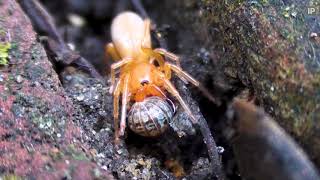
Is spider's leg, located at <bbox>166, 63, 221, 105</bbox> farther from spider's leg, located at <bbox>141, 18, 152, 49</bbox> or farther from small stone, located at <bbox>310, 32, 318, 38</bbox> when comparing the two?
small stone, located at <bbox>310, 32, 318, 38</bbox>

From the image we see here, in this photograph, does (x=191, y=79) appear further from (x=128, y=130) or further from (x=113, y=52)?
(x=113, y=52)

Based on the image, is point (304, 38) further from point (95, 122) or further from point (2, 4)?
point (2, 4)

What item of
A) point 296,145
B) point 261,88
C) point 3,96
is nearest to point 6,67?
point 3,96

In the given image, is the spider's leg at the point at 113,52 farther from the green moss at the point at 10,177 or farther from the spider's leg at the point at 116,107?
the green moss at the point at 10,177

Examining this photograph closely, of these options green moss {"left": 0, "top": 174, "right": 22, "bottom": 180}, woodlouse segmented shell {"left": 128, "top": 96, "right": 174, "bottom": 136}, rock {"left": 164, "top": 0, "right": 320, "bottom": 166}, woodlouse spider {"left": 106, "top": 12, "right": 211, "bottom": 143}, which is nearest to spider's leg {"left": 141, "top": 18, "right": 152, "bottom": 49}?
woodlouse spider {"left": 106, "top": 12, "right": 211, "bottom": 143}

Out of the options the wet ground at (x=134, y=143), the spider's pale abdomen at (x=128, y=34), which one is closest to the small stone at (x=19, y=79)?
the wet ground at (x=134, y=143)

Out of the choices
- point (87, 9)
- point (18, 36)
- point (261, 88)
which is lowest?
point (87, 9)

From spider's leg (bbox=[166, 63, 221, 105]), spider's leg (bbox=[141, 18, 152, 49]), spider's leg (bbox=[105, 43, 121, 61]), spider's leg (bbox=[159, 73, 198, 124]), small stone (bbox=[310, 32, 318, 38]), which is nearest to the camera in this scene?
small stone (bbox=[310, 32, 318, 38])
